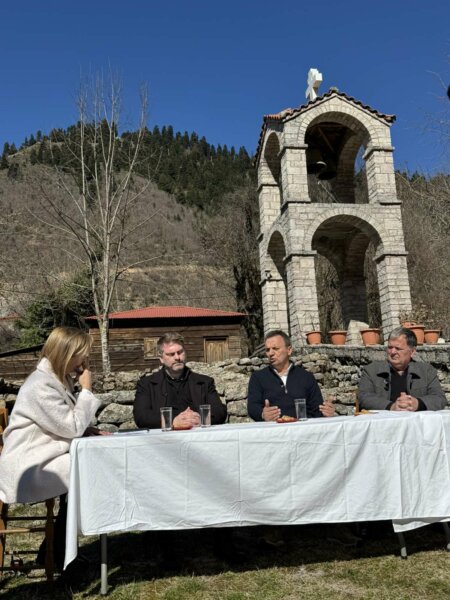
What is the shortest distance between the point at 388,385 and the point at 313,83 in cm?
1197

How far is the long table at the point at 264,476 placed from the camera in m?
2.62

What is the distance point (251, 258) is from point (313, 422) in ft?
71.5

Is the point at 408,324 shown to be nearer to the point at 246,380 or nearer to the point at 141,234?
the point at 246,380

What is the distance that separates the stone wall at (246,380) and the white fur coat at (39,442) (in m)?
3.80

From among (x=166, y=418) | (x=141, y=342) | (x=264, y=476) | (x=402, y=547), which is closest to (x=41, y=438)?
(x=166, y=418)

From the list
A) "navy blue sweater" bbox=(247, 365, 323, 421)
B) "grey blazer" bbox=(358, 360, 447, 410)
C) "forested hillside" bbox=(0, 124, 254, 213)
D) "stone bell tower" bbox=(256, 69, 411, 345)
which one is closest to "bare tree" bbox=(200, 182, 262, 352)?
"stone bell tower" bbox=(256, 69, 411, 345)

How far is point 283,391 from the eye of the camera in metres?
3.73

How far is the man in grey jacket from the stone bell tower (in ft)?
25.4

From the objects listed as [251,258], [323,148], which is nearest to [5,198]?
[251,258]

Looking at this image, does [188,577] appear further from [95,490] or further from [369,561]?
[369,561]

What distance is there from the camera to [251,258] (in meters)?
24.4

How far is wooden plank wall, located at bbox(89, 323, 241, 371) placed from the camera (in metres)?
19.1

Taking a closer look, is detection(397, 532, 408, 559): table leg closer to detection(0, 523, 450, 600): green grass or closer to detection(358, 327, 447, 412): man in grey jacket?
detection(0, 523, 450, 600): green grass

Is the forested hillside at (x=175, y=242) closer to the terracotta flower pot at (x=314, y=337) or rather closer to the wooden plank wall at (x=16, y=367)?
the terracotta flower pot at (x=314, y=337)
